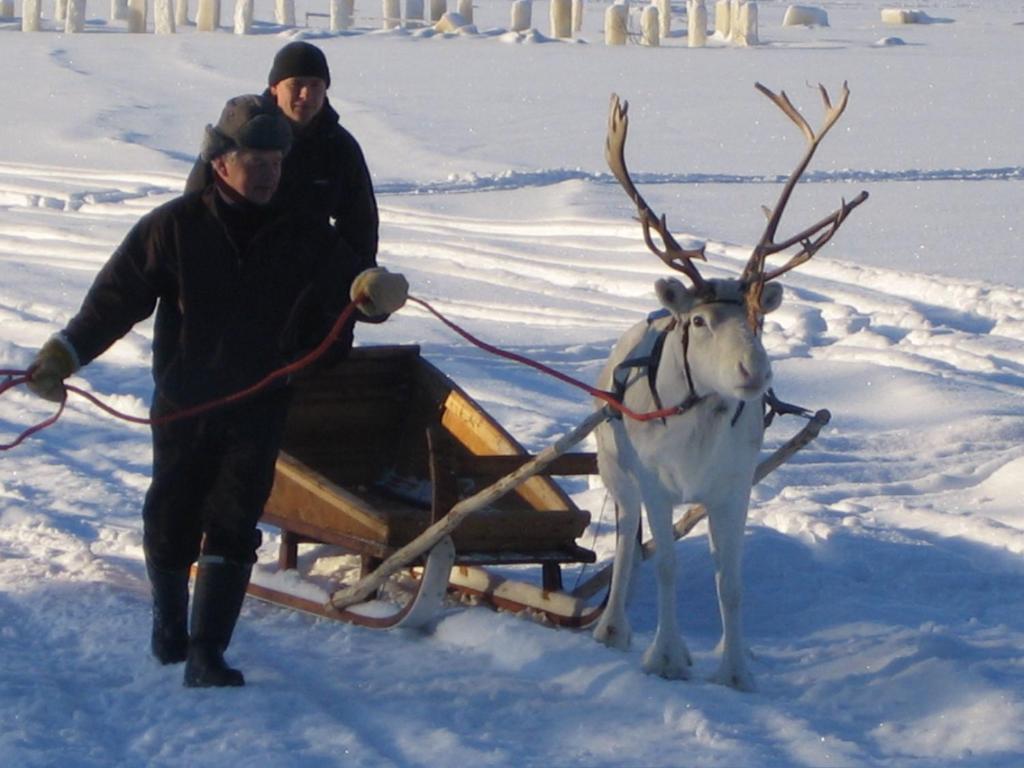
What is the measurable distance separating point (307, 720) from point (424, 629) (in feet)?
2.94

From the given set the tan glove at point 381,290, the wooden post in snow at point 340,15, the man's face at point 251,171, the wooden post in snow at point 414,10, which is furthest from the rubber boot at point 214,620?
the wooden post in snow at point 414,10

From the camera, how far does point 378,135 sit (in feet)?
68.5

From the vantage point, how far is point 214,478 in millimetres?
4984

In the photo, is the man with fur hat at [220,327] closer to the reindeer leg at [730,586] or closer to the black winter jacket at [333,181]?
the black winter jacket at [333,181]

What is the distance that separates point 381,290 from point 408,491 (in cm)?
223

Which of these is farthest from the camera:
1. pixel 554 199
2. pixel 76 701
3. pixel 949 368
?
pixel 554 199

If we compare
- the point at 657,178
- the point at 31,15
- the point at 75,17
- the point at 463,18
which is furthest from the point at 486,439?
the point at 463,18

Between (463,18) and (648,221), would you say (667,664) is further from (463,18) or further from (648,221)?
(463,18)

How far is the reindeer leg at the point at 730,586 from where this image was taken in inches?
195

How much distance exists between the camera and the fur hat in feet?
15.5

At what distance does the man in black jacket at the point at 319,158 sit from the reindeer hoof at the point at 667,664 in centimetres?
181

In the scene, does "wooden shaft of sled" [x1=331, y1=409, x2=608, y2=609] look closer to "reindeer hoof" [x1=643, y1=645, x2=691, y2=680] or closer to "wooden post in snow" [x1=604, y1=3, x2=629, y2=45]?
"reindeer hoof" [x1=643, y1=645, x2=691, y2=680]

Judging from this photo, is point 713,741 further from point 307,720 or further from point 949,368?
point 949,368

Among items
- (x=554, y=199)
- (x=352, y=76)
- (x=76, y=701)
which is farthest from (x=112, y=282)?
(x=352, y=76)
